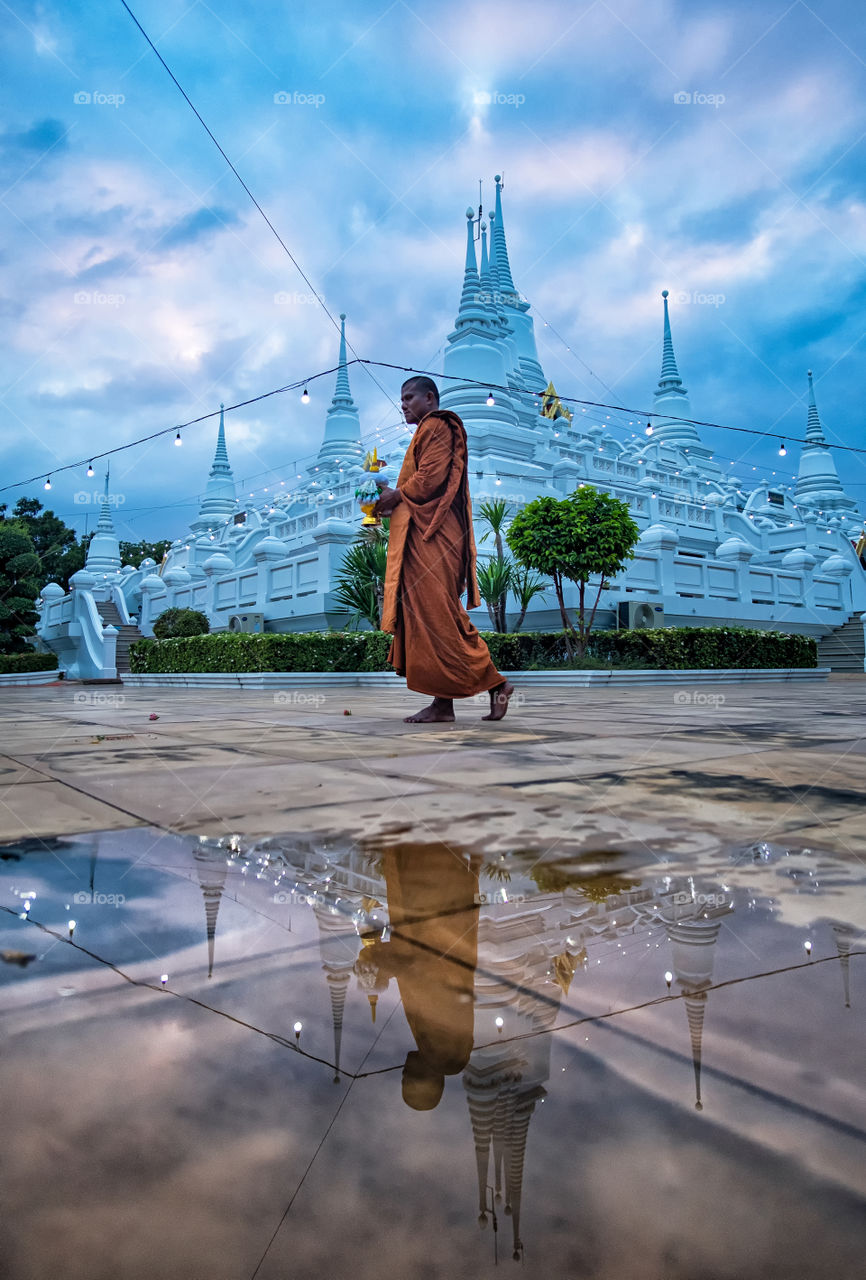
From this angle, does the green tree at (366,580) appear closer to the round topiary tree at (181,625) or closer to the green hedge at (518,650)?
the green hedge at (518,650)

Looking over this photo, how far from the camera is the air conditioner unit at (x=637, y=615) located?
15617 millimetres

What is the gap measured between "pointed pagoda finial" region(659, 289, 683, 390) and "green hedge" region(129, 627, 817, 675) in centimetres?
2634

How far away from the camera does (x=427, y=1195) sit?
1.76 ft

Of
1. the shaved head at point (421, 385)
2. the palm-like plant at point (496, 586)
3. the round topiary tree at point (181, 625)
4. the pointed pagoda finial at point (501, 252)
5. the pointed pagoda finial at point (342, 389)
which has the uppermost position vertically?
the pointed pagoda finial at point (501, 252)

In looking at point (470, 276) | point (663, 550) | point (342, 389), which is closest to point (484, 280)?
point (470, 276)

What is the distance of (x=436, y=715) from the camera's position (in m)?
4.60

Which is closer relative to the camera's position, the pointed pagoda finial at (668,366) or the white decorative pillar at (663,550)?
the white decorative pillar at (663,550)

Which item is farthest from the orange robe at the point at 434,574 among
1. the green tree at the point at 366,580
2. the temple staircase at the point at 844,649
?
the temple staircase at the point at 844,649

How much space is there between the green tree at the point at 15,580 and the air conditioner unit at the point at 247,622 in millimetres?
5511

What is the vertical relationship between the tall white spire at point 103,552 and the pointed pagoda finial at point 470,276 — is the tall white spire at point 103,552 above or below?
below

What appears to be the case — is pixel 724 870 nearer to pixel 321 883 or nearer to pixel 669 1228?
pixel 321 883

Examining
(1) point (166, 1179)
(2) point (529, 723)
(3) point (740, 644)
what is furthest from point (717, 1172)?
(3) point (740, 644)

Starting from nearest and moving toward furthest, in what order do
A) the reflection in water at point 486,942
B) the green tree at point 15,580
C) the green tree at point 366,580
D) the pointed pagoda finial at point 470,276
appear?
the reflection in water at point 486,942 < the green tree at point 366,580 < the green tree at point 15,580 < the pointed pagoda finial at point 470,276

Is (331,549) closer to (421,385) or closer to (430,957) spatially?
(421,385)
